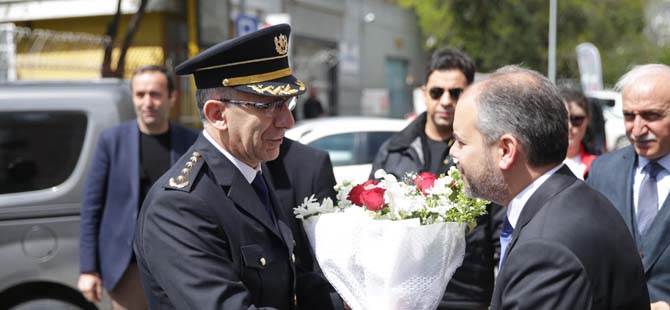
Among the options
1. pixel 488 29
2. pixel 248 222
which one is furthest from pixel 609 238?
pixel 488 29

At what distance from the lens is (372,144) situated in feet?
23.3

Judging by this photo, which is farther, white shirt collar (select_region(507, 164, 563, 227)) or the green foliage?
the green foliage

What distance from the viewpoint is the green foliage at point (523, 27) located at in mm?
24125

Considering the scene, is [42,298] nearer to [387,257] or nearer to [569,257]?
[387,257]

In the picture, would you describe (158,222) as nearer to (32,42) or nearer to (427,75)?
(427,75)

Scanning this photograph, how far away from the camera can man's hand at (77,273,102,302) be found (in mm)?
4035

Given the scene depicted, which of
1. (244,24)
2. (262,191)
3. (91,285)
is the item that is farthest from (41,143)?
(244,24)

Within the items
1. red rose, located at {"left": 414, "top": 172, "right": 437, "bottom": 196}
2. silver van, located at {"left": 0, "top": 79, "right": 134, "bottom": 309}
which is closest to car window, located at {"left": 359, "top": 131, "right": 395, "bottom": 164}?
silver van, located at {"left": 0, "top": 79, "right": 134, "bottom": 309}

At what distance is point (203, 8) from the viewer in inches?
757

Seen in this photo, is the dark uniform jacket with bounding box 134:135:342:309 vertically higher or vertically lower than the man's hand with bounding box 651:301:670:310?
higher

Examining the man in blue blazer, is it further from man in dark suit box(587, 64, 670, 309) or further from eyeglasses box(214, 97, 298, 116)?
man in dark suit box(587, 64, 670, 309)

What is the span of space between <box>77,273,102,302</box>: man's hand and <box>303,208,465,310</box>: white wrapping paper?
219 cm

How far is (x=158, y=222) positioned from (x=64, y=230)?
2.66 m

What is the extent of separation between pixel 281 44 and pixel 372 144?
4744 millimetres
